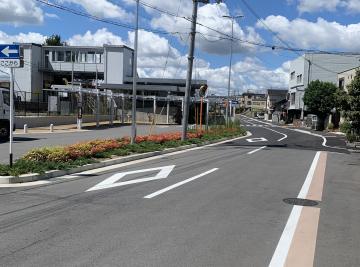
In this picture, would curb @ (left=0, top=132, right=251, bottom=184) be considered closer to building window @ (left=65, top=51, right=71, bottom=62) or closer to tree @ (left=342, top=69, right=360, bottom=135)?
tree @ (left=342, top=69, right=360, bottom=135)

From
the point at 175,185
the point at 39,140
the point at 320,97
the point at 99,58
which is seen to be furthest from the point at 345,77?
the point at 175,185

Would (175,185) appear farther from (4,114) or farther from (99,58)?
(99,58)

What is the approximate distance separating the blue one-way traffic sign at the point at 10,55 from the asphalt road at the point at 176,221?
10.3 ft

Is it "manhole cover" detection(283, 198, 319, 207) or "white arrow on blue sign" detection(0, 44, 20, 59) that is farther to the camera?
"white arrow on blue sign" detection(0, 44, 20, 59)

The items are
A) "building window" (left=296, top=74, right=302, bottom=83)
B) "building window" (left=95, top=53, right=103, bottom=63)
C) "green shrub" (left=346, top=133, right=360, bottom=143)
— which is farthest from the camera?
"building window" (left=296, top=74, right=302, bottom=83)

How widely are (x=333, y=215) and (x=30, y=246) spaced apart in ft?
17.8

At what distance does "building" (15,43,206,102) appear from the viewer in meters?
76.4

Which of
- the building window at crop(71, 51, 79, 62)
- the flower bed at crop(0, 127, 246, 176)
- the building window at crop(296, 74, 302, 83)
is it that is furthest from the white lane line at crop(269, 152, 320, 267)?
the building window at crop(296, 74, 302, 83)

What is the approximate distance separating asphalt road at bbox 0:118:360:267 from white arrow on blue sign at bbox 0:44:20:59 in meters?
3.31

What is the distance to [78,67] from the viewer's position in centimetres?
8069

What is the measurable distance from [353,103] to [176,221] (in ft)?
78.6

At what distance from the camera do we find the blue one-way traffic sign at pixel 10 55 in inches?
491

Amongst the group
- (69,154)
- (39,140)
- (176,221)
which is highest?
(69,154)

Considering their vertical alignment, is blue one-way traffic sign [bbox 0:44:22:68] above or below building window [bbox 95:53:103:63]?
below
